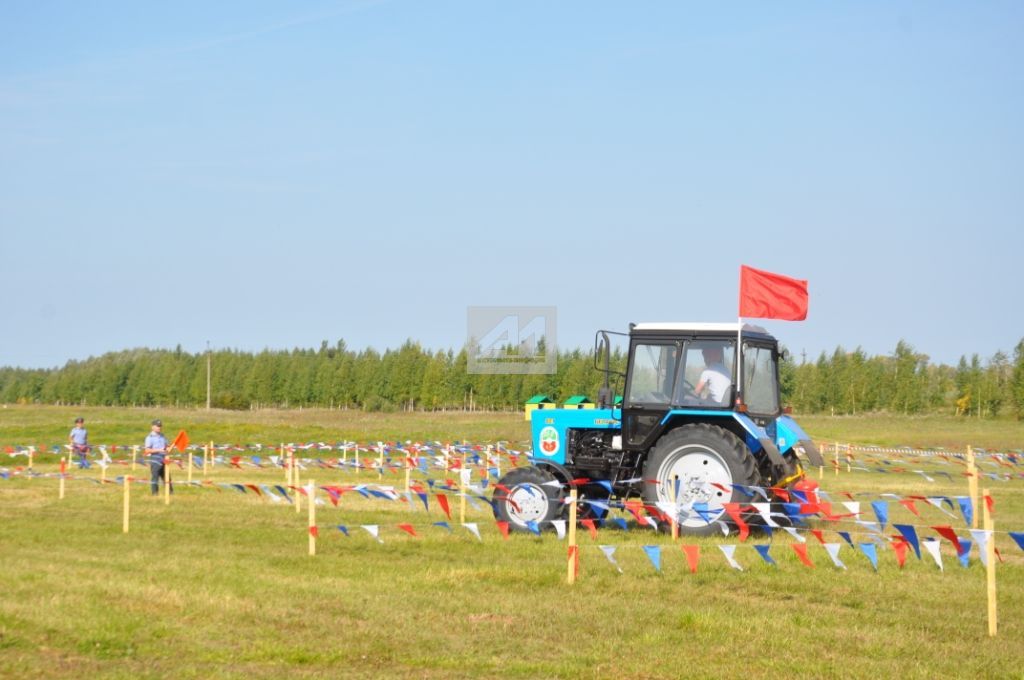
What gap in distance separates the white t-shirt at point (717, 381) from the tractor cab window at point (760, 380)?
29 cm

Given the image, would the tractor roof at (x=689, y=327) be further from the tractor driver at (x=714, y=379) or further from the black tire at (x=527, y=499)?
the black tire at (x=527, y=499)

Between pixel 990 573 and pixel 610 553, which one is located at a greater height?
pixel 990 573

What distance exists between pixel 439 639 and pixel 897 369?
86866 mm

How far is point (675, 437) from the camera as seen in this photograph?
50.2 feet

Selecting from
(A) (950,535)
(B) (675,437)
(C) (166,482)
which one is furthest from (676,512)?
(C) (166,482)

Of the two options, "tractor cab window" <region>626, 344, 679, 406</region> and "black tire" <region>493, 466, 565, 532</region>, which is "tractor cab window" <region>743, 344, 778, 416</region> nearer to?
"tractor cab window" <region>626, 344, 679, 406</region>

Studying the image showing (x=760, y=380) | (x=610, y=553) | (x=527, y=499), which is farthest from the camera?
(x=760, y=380)

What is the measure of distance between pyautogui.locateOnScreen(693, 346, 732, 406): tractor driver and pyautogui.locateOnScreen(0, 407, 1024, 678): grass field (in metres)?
1.96

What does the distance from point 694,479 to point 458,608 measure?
17.9ft

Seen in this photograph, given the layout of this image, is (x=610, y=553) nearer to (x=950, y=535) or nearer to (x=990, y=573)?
(x=950, y=535)

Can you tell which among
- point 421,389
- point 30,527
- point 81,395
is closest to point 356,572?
point 30,527

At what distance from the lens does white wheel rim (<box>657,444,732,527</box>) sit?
14945 mm

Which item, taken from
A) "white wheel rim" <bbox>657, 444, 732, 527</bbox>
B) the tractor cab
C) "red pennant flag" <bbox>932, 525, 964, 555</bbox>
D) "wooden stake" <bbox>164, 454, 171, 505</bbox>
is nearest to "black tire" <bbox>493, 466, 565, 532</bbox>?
the tractor cab

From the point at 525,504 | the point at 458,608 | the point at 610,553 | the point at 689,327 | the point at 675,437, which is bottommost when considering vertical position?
the point at 458,608
